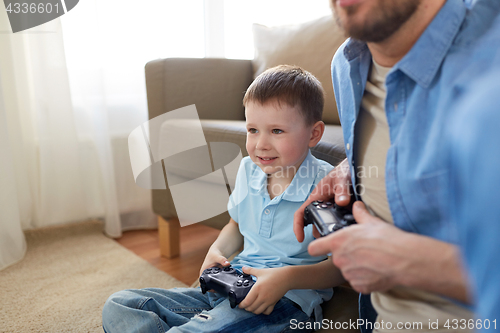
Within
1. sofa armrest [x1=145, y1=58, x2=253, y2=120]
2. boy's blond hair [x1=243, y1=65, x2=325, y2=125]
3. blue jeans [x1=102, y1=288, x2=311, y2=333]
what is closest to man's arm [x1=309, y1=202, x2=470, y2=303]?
blue jeans [x1=102, y1=288, x2=311, y2=333]

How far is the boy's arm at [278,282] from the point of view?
601 millimetres

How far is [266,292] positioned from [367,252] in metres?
0.24

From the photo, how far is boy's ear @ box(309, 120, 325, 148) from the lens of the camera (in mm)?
764

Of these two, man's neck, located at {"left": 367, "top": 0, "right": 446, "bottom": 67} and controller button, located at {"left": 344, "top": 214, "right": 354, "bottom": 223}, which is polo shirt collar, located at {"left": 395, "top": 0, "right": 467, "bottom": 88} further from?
controller button, located at {"left": 344, "top": 214, "right": 354, "bottom": 223}

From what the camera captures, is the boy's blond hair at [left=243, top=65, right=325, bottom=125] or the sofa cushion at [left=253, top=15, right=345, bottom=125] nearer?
the boy's blond hair at [left=243, top=65, right=325, bottom=125]

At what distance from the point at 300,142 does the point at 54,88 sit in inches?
44.1

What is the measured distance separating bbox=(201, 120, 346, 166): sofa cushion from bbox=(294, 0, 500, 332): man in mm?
264

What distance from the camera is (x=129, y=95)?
1626 mm

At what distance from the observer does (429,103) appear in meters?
0.45

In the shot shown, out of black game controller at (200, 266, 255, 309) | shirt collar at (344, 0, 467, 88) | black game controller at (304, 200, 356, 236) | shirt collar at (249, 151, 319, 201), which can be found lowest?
black game controller at (200, 266, 255, 309)

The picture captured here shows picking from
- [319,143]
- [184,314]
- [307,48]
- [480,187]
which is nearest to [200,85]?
[307,48]

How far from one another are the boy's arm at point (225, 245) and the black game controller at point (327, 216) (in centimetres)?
24

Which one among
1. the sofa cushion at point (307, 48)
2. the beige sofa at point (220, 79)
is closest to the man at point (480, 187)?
the beige sofa at point (220, 79)

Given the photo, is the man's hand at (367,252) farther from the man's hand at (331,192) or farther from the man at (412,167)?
the man's hand at (331,192)
